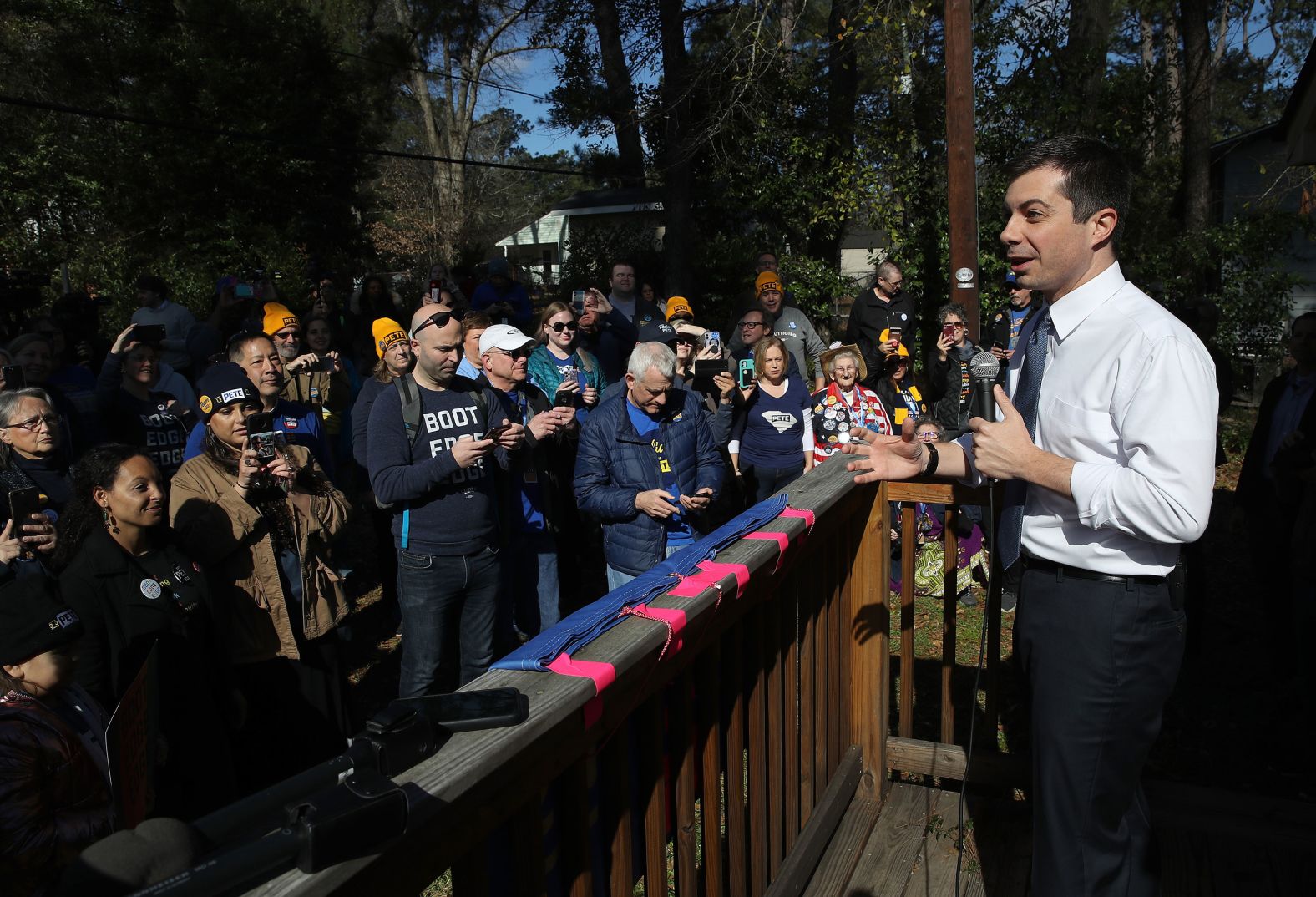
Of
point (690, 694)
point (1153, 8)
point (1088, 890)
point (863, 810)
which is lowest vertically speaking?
point (863, 810)

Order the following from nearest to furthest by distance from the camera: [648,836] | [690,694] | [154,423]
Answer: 1. [648,836]
2. [690,694]
3. [154,423]

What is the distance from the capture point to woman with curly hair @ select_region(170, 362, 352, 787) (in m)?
3.81

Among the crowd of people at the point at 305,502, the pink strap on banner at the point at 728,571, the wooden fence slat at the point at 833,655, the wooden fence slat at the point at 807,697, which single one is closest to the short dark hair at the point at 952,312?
the crowd of people at the point at 305,502

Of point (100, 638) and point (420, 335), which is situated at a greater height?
point (420, 335)

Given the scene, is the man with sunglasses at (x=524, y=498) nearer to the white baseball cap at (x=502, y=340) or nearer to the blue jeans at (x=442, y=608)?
the white baseball cap at (x=502, y=340)

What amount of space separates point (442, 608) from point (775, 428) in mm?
3023

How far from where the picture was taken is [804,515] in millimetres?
2674

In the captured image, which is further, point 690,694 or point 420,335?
point 420,335

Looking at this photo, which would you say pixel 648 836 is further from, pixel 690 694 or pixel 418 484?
pixel 418 484

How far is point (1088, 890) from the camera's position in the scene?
2359 mm

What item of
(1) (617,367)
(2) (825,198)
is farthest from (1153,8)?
(1) (617,367)

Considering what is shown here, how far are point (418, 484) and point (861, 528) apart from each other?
1.91 m

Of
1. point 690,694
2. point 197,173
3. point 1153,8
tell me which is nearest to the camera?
point 690,694

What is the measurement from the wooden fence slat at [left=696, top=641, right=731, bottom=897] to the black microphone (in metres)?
0.86
